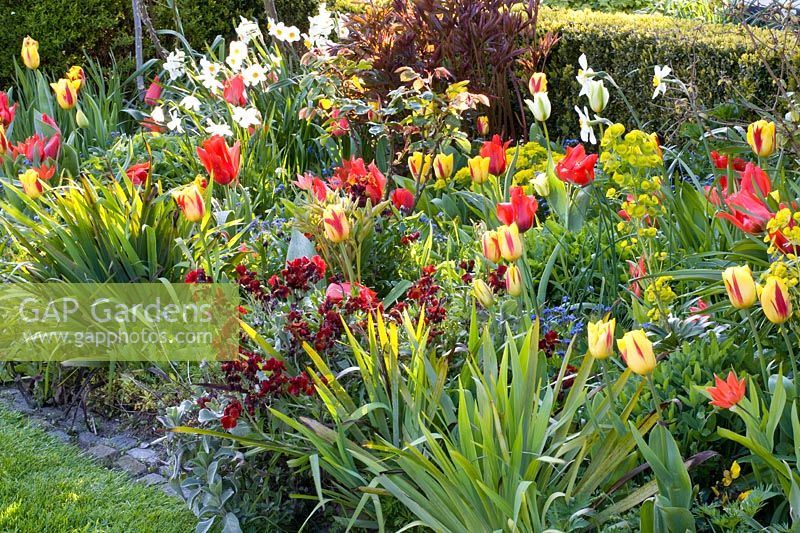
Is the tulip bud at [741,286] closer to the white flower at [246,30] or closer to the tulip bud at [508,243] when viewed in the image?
the tulip bud at [508,243]

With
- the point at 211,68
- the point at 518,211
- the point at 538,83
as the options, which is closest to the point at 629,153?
the point at 518,211

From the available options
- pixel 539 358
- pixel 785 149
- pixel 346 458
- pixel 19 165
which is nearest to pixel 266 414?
pixel 346 458

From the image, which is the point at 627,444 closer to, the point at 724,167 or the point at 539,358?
the point at 539,358

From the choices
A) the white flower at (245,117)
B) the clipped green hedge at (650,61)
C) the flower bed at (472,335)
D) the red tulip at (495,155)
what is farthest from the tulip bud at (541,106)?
the white flower at (245,117)

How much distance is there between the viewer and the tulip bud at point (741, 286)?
1863 millimetres

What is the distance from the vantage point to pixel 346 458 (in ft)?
7.73

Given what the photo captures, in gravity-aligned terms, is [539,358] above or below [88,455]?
above

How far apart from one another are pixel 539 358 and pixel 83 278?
5.89ft

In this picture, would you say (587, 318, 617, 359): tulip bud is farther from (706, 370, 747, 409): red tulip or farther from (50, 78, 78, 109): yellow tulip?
(50, 78, 78, 109): yellow tulip

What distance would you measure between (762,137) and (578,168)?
20.6 inches

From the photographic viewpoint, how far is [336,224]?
2818 mm

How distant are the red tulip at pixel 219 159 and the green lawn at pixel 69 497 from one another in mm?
1019

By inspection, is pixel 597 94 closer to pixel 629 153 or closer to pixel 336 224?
pixel 629 153

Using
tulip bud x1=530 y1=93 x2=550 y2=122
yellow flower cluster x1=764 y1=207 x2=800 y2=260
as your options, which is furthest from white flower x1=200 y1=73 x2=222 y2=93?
yellow flower cluster x1=764 y1=207 x2=800 y2=260
